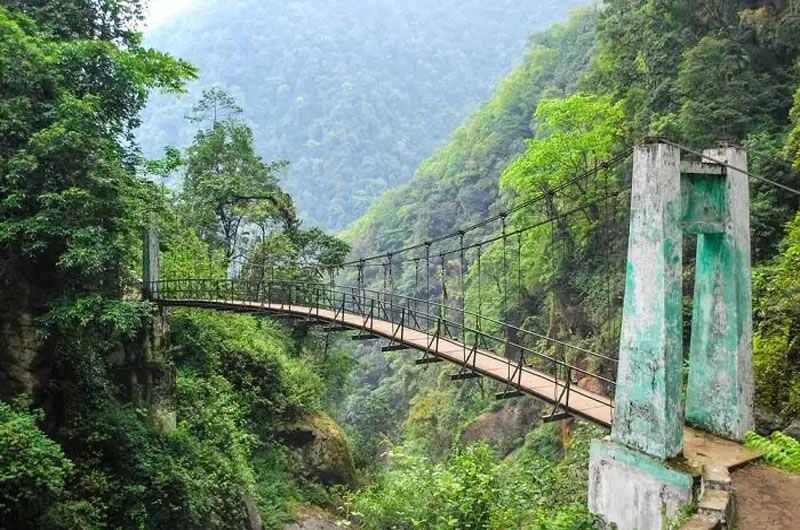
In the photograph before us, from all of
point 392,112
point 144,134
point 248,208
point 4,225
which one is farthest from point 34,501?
point 392,112

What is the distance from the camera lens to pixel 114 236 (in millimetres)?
6926

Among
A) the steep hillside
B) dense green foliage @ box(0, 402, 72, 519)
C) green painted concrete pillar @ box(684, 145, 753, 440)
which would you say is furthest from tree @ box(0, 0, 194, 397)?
the steep hillside

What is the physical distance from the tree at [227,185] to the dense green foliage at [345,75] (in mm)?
38888

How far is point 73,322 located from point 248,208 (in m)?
9.69

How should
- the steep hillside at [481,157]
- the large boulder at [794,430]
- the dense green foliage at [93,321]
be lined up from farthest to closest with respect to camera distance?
the steep hillside at [481,157], the dense green foliage at [93,321], the large boulder at [794,430]

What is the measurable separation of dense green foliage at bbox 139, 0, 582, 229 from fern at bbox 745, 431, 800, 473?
5345 cm

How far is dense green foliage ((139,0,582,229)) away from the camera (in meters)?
64.8

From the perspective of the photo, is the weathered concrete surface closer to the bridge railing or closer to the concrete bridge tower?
the concrete bridge tower

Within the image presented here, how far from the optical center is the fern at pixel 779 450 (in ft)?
16.6

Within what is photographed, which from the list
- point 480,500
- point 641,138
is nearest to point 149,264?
point 480,500

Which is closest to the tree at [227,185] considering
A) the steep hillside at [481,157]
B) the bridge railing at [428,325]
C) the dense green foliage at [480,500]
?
the bridge railing at [428,325]

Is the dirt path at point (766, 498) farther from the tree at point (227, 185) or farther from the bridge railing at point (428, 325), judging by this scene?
the tree at point (227, 185)

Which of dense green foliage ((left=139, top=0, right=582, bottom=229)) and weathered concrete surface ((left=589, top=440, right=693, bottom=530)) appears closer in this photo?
weathered concrete surface ((left=589, top=440, right=693, bottom=530))

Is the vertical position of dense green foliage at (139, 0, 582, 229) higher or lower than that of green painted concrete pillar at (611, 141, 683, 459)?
higher
